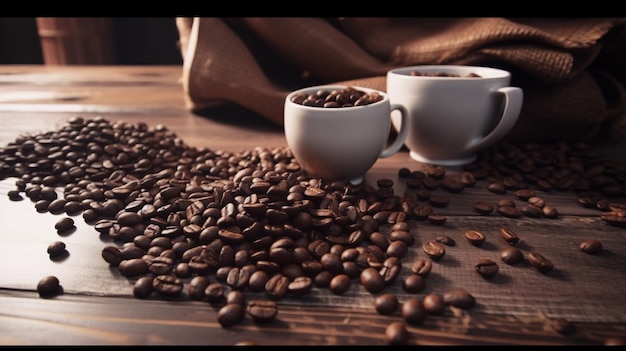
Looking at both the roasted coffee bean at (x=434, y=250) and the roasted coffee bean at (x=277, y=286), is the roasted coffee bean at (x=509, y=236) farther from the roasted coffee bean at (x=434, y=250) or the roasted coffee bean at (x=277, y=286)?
the roasted coffee bean at (x=277, y=286)

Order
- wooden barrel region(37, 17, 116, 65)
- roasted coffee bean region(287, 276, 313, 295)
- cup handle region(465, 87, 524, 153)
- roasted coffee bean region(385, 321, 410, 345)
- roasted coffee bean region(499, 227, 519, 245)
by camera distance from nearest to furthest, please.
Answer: roasted coffee bean region(385, 321, 410, 345) < roasted coffee bean region(287, 276, 313, 295) < roasted coffee bean region(499, 227, 519, 245) < cup handle region(465, 87, 524, 153) < wooden barrel region(37, 17, 116, 65)

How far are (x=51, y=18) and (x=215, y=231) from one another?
315cm

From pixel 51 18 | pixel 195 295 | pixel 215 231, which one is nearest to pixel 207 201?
pixel 215 231

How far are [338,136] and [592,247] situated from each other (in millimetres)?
488

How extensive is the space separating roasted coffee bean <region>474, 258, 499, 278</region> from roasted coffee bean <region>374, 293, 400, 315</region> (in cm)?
15

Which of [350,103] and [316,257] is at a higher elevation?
[350,103]

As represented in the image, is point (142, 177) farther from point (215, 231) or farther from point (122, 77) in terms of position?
point (122, 77)

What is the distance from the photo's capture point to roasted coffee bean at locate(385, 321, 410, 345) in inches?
22.6

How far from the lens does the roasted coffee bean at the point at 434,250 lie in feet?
2.49

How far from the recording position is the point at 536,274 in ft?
2.35

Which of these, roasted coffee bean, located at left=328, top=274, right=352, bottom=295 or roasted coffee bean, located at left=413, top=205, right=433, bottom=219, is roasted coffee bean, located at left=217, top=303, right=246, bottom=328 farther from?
roasted coffee bean, located at left=413, top=205, right=433, bottom=219

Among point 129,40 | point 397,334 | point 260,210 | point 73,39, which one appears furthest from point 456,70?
point 129,40

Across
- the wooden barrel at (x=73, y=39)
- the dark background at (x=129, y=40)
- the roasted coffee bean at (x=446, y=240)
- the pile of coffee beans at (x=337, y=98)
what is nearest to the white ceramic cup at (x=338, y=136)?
the pile of coffee beans at (x=337, y=98)

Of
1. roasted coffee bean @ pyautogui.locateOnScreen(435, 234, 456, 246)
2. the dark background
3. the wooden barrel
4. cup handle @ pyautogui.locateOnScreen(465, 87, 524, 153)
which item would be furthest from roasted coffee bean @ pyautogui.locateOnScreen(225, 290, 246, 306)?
the dark background
